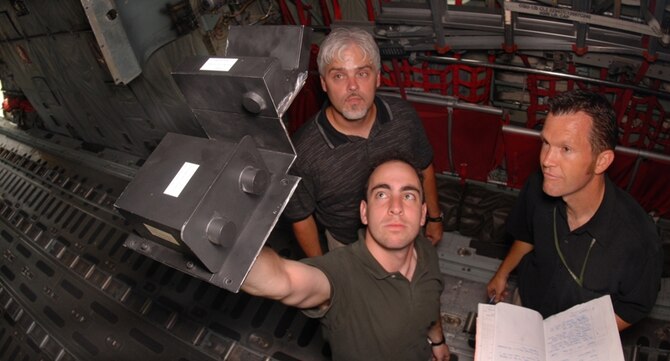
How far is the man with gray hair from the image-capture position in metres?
2.63

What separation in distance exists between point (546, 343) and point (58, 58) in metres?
5.57

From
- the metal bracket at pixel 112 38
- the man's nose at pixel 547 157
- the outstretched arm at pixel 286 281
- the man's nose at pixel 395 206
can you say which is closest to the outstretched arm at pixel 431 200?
the man's nose at pixel 395 206

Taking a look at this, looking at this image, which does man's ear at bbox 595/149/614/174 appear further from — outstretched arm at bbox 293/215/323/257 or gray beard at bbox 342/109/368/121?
outstretched arm at bbox 293/215/323/257

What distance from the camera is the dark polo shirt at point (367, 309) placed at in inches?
79.7

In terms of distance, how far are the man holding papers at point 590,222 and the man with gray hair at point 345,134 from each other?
82 cm

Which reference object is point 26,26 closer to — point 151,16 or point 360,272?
point 151,16

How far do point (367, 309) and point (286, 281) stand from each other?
0.56 m

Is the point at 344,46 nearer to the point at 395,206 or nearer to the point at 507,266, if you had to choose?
the point at 395,206

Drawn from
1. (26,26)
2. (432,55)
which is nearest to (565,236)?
(432,55)

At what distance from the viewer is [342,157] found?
2684mm

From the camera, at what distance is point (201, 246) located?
1330 mm

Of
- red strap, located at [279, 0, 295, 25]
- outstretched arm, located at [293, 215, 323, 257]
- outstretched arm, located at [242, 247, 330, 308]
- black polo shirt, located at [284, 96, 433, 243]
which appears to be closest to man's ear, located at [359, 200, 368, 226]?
black polo shirt, located at [284, 96, 433, 243]

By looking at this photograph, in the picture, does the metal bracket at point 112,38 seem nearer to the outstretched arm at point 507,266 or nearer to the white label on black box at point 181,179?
the white label on black box at point 181,179

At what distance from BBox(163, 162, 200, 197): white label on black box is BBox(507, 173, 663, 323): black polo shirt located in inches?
70.6
